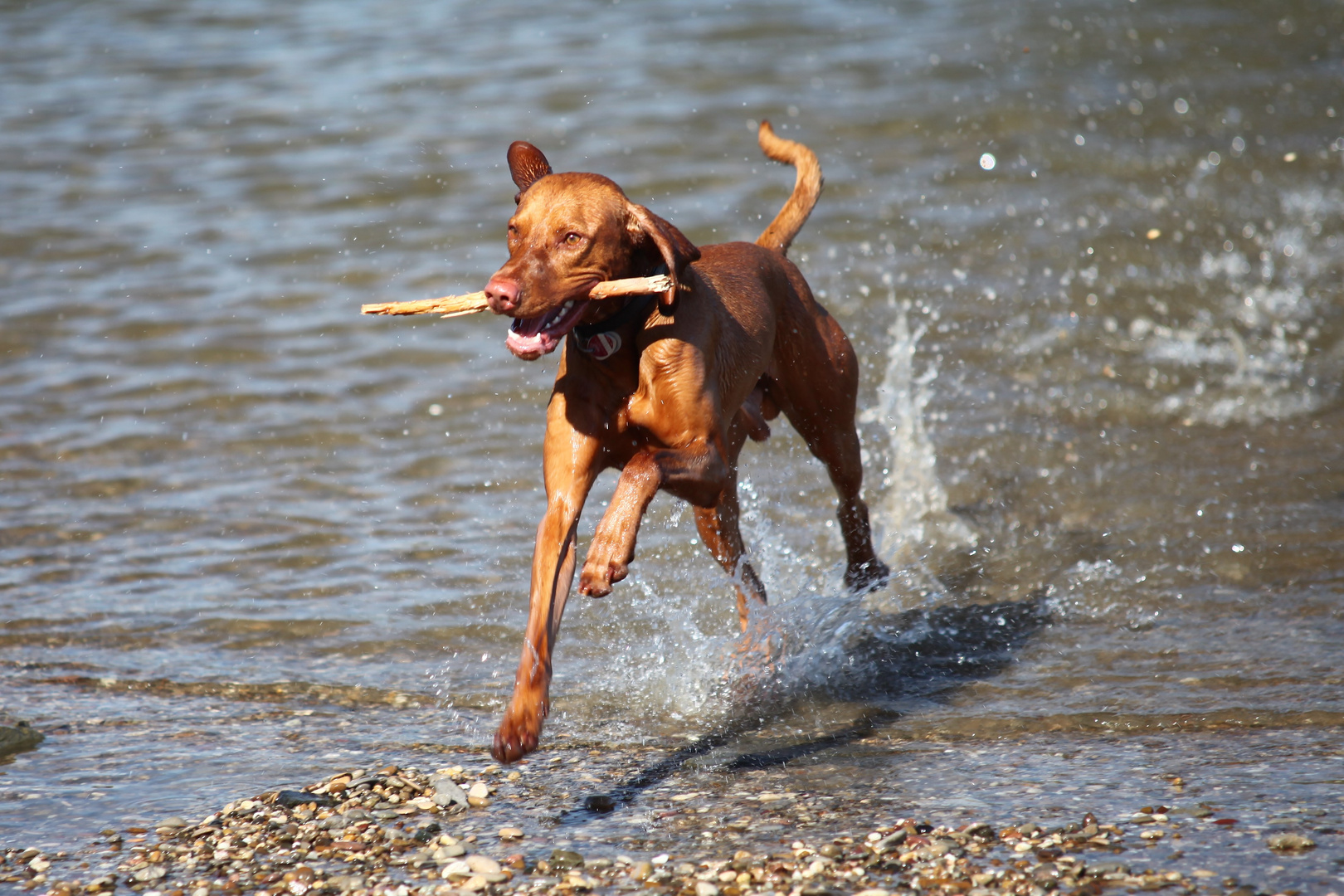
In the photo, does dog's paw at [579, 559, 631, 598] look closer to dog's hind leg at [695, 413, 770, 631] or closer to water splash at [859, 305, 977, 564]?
dog's hind leg at [695, 413, 770, 631]

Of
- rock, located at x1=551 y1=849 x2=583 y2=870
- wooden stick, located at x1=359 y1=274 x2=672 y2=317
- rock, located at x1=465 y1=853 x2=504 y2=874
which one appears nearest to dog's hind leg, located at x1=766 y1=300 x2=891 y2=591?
wooden stick, located at x1=359 y1=274 x2=672 y2=317

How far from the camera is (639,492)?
370cm

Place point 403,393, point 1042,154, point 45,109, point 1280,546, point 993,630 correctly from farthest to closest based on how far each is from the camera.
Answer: point 45,109 → point 1042,154 → point 403,393 → point 1280,546 → point 993,630

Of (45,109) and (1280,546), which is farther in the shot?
(45,109)

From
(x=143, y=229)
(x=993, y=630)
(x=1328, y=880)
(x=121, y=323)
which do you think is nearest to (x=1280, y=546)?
(x=993, y=630)

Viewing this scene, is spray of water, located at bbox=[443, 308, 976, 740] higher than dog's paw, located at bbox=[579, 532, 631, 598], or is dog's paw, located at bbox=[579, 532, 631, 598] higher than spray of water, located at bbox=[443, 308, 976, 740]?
dog's paw, located at bbox=[579, 532, 631, 598]

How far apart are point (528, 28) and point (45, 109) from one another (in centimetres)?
551

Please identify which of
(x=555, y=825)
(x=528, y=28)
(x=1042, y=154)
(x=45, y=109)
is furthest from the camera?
(x=528, y=28)

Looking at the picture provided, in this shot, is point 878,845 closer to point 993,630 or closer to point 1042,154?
point 993,630

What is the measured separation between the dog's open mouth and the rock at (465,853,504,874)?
50.9 inches

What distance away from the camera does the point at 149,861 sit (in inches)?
139

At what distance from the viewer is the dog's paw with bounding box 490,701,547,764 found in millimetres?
3588

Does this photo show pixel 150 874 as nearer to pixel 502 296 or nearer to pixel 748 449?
pixel 502 296

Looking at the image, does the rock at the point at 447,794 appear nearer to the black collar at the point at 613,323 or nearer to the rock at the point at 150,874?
the rock at the point at 150,874
